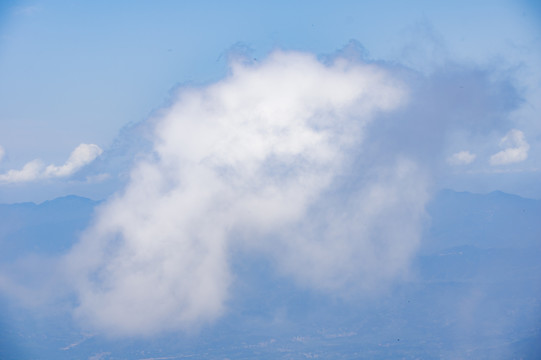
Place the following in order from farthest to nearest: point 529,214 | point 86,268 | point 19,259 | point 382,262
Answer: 1. point 529,214
2. point 19,259
3. point 382,262
4. point 86,268

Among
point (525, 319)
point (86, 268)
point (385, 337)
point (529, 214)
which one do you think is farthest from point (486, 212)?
point (86, 268)

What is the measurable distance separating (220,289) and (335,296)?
79.2ft

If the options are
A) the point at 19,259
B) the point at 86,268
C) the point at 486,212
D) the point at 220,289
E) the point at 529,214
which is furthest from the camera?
the point at 486,212

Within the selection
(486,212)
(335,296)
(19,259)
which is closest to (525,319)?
(335,296)

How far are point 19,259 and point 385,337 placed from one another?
100736 mm

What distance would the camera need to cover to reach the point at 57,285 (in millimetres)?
113312

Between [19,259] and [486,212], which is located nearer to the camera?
[19,259]

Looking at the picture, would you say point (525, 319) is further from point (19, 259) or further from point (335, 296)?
point (19, 259)

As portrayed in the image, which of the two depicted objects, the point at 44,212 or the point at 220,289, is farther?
the point at 44,212

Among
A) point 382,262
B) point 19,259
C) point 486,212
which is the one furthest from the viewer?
point 486,212

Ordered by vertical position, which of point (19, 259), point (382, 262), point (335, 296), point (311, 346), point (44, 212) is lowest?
point (311, 346)

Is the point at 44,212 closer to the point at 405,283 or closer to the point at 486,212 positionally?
the point at 405,283

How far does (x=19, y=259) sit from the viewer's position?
13588 centimetres

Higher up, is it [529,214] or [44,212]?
[44,212]
